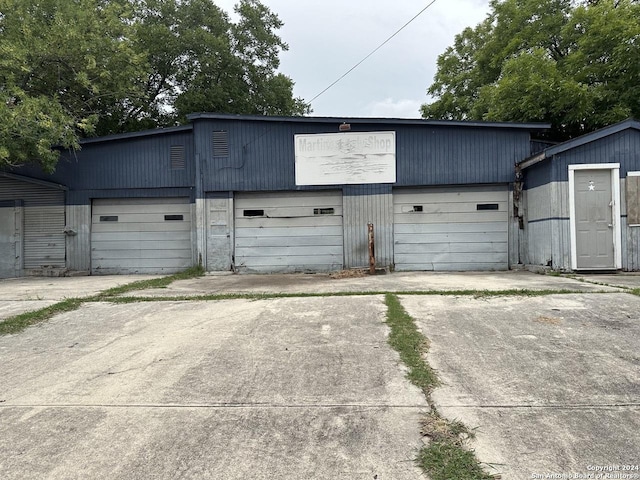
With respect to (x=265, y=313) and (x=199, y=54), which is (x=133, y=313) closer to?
(x=265, y=313)

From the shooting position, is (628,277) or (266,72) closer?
(628,277)

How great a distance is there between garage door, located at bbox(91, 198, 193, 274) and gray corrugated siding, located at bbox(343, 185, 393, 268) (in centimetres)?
485

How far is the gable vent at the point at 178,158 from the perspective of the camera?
1243 cm

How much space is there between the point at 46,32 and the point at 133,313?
10.0 meters

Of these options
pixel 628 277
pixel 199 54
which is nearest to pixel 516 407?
pixel 628 277

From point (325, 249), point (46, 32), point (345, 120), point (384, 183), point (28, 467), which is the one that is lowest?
point (28, 467)

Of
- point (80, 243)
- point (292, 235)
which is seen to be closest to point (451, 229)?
point (292, 235)

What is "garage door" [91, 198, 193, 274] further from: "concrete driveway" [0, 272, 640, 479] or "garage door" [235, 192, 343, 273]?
"concrete driveway" [0, 272, 640, 479]

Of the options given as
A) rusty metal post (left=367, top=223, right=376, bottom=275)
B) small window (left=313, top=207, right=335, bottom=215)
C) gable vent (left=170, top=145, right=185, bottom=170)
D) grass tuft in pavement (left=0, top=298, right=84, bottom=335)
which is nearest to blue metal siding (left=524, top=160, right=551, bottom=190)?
rusty metal post (left=367, top=223, right=376, bottom=275)

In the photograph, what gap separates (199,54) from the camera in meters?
20.7

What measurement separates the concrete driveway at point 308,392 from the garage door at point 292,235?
5.96 metres

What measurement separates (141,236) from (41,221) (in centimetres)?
316

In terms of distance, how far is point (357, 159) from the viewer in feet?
38.1

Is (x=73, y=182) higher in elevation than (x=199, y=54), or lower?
lower
